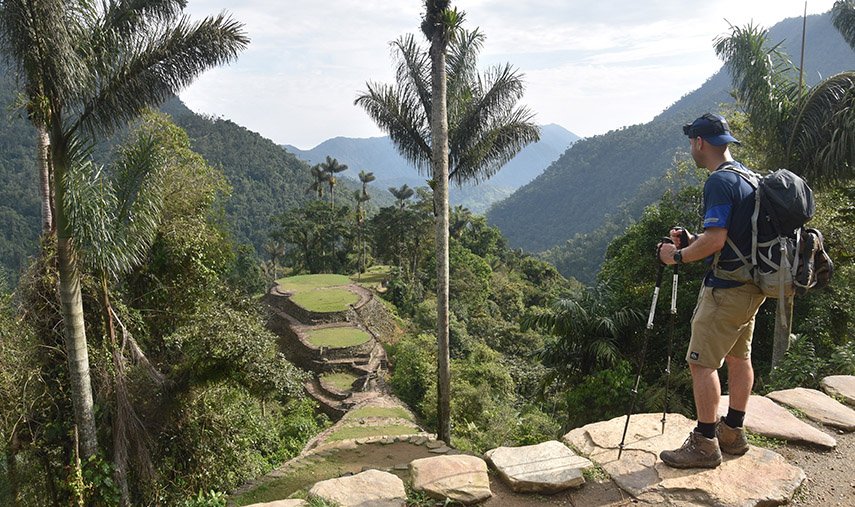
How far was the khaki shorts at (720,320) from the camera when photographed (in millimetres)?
2611

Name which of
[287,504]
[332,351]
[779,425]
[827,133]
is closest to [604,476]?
[779,425]

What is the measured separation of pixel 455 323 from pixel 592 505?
71.9 feet

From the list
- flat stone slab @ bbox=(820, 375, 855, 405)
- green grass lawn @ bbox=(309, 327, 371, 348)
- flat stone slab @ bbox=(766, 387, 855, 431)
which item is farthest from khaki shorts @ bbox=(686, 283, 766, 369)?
green grass lawn @ bbox=(309, 327, 371, 348)

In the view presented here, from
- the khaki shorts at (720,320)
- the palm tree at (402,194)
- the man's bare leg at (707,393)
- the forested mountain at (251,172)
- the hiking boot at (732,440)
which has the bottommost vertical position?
the hiking boot at (732,440)

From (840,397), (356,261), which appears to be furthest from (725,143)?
(356,261)

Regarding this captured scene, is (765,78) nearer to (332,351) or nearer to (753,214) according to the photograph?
(753,214)

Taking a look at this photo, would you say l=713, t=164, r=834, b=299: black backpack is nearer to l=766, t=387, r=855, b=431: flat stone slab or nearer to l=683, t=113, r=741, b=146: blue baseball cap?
l=683, t=113, r=741, b=146: blue baseball cap

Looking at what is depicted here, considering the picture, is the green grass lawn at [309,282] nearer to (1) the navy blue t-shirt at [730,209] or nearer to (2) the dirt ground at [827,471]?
(2) the dirt ground at [827,471]

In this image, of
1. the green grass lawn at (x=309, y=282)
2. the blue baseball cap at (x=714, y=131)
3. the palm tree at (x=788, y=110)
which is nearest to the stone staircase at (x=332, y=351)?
the green grass lawn at (x=309, y=282)

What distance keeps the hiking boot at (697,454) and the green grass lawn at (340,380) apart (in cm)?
1815

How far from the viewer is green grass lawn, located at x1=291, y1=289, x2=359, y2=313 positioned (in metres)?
25.6

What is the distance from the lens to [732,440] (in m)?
2.92

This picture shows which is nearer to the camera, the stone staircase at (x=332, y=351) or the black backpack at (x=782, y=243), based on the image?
the black backpack at (x=782, y=243)

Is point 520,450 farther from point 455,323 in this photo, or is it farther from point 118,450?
point 455,323
